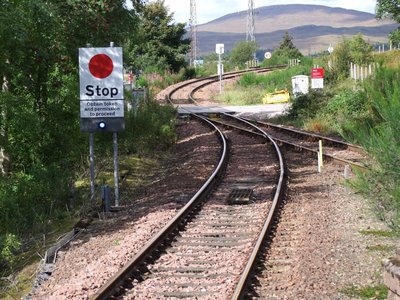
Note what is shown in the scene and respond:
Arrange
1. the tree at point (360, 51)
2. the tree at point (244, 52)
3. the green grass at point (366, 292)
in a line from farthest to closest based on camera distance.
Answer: the tree at point (244, 52) → the tree at point (360, 51) → the green grass at point (366, 292)

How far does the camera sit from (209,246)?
933 cm

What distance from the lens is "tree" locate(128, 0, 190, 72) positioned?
5690 cm

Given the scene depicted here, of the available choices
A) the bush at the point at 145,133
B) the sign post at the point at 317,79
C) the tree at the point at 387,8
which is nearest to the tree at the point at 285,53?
the tree at the point at 387,8

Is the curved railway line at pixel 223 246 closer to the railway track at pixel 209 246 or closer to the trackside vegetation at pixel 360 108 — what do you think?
the railway track at pixel 209 246

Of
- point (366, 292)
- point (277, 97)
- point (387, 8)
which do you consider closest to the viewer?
point (366, 292)

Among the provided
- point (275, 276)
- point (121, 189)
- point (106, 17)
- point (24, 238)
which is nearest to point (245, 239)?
point (275, 276)

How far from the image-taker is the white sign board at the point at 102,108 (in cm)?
1257

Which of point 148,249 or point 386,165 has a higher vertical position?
point 386,165

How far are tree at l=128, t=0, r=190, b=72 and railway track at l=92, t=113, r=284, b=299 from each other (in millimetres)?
43085

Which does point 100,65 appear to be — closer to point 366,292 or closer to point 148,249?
point 148,249

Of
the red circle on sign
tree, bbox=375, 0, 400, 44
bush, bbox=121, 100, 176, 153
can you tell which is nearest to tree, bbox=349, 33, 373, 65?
tree, bbox=375, 0, 400, 44

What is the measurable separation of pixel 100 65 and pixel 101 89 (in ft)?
1.55

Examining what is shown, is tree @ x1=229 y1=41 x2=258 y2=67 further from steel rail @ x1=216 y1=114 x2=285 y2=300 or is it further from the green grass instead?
the green grass

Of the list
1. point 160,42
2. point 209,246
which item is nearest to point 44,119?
point 209,246
